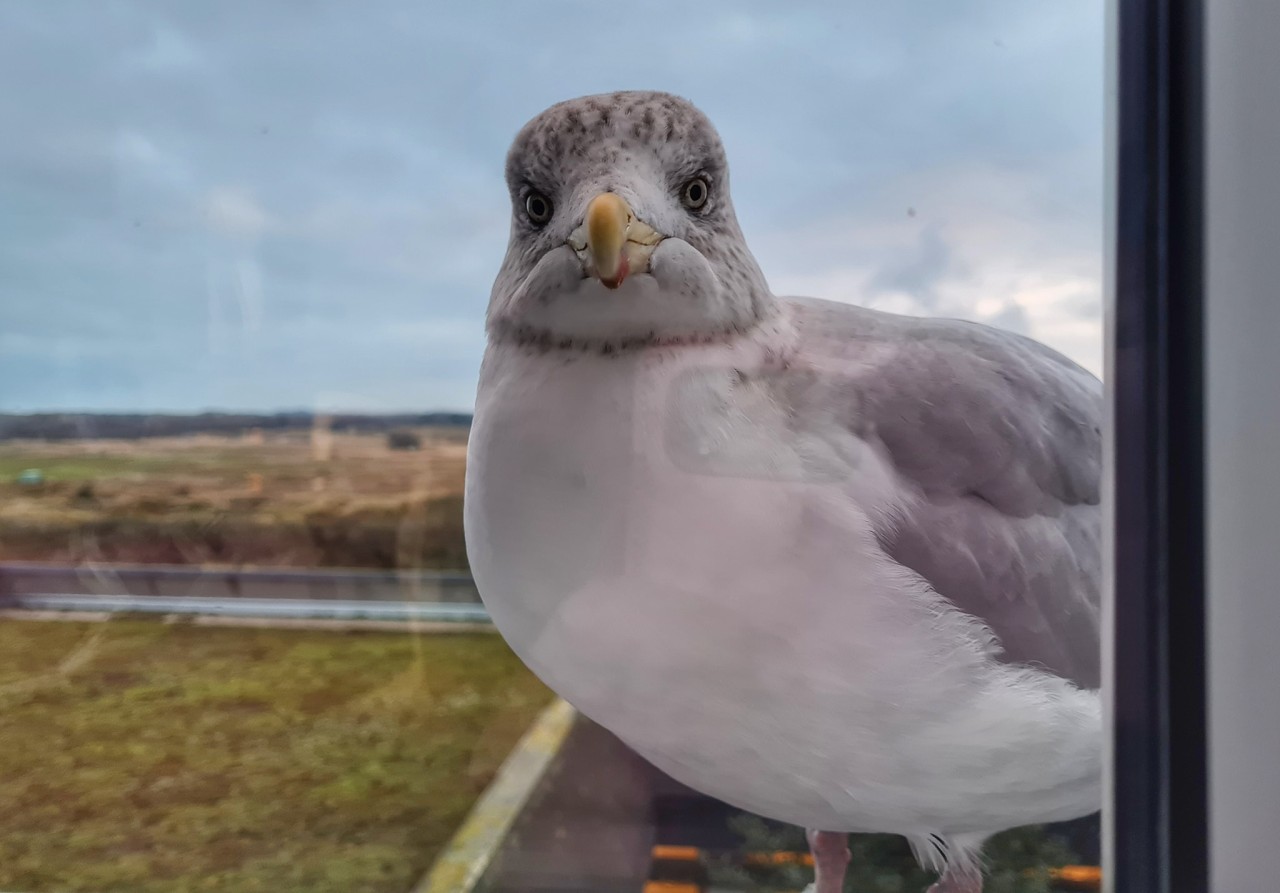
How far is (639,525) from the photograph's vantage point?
64 centimetres

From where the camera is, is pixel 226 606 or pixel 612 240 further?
pixel 226 606

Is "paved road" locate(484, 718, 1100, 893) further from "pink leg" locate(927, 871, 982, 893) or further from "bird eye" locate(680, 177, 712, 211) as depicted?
"bird eye" locate(680, 177, 712, 211)

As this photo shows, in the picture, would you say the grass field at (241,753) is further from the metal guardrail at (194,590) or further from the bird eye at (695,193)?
the bird eye at (695,193)

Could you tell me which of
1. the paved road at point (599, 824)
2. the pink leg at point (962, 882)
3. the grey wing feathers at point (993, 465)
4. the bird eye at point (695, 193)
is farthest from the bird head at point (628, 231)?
the pink leg at point (962, 882)

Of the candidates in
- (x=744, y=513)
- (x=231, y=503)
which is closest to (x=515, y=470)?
(x=744, y=513)

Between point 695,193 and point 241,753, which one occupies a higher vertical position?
point 695,193

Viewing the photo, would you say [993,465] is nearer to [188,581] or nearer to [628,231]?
[628,231]

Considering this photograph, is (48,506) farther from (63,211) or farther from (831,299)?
(831,299)

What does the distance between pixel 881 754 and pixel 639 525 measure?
0.29 metres

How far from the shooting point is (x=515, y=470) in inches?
26.1

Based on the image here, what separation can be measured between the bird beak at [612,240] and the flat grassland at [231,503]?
0.42 meters

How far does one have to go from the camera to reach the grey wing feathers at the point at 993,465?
0.67 metres

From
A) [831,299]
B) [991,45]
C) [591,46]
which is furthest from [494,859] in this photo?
[991,45]

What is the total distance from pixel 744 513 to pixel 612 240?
24cm
